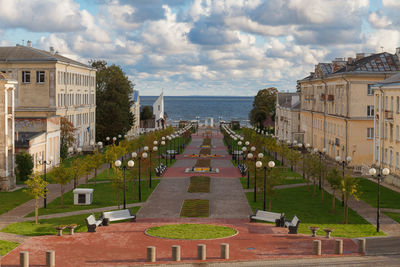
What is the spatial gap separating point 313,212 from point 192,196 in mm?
9696

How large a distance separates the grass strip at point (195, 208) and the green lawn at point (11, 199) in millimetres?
10556

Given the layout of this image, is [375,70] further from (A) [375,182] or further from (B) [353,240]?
(B) [353,240]

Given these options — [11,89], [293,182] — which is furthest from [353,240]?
[11,89]

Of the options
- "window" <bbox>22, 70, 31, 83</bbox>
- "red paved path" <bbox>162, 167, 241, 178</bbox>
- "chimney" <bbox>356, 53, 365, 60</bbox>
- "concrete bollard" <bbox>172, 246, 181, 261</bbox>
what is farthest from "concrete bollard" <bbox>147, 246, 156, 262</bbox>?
"chimney" <bbox>356, 53, 365, 60</bbox>

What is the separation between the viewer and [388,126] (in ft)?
171

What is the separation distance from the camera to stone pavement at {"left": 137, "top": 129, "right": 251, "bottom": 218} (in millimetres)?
36000

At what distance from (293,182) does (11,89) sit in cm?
2406

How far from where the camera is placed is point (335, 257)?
24.8 metres

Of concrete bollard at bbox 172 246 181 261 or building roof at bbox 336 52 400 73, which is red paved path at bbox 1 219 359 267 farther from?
building roof at bbox 336 52 400 73

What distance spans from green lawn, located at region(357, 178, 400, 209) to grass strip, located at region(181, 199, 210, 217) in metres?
9.93

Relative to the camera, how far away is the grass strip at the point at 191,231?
2850 centimetres

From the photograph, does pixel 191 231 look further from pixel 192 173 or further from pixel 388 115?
pixel 192 173

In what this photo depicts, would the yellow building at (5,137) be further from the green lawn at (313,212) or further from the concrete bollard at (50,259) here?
the concrete bollard at (50,259)

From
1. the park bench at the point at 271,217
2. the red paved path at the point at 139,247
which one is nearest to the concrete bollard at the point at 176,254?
the red paved path at the point at 139,247
